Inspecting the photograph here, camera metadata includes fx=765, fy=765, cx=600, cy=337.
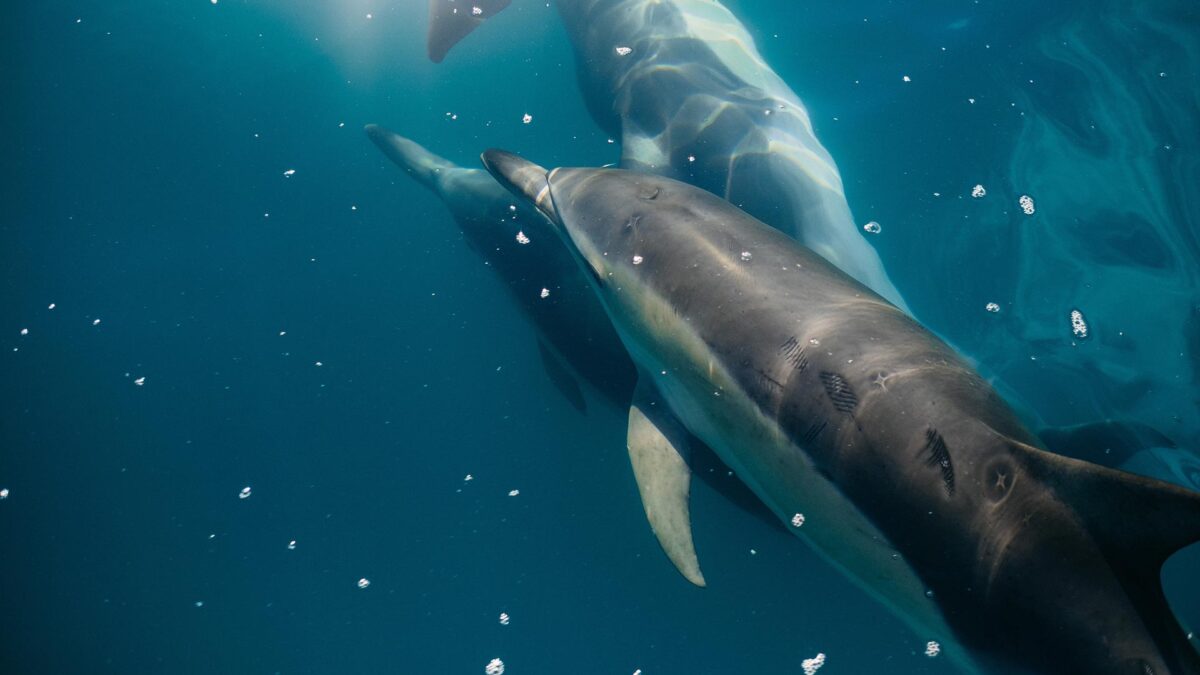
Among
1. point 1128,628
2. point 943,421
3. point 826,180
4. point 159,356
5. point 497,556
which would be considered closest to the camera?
Result: point 1128,628

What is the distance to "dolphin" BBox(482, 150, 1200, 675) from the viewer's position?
2600 millimetres

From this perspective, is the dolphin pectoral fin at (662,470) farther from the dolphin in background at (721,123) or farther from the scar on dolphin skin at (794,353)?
the dolphin in background at (721,123)

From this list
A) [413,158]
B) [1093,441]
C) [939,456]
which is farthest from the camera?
[413,158]

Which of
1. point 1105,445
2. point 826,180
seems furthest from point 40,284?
point 1105,445

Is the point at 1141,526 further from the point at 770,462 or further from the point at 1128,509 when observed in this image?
the point at 770,462

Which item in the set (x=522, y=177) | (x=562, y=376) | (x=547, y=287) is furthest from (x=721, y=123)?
(x=562, y=376)

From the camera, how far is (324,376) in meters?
8.52

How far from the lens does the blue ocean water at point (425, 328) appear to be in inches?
265

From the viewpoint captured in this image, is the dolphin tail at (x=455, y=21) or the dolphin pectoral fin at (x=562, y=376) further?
the dolphin tail at (x=455, y=21)

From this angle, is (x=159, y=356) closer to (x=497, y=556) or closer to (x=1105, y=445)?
(x=497, y=556)

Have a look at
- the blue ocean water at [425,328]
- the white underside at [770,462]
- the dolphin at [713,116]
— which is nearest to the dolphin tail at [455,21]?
the blue ocean water at [425,328]

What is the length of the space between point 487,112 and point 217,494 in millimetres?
5617

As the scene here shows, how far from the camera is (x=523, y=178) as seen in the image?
17.9 feet

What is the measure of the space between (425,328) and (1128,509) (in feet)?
23.4
